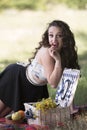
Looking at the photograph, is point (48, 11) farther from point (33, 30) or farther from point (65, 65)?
point (65, 65)

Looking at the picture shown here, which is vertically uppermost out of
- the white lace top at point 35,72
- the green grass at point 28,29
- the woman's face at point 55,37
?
the woman's face at point 55,37

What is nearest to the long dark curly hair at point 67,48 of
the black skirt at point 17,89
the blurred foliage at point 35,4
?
the black skirt at point 17,89

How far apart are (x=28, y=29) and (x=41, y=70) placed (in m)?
4.50

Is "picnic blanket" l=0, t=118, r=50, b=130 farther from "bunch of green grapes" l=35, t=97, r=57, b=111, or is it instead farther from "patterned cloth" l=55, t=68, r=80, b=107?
"patterned cloth" l=55, t=68, r=80, b=107

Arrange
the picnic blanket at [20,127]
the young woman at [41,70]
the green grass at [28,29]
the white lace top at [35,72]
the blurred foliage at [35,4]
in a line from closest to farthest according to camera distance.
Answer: the picnic blanket at [20,127] < the young woman at [41,70] < the white lace top at [35,72] < the green grass at [28,29] < the blurred foliage at [35,4]

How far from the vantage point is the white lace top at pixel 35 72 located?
4.07 metres

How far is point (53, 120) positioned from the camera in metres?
3.67

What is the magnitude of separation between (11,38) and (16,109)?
431cm

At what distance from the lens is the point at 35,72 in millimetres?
4102

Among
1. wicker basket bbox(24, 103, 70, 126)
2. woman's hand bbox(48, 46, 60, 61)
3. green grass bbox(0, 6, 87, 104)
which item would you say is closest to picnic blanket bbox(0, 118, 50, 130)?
wicker basket bbox(24, 103, 70, 126)

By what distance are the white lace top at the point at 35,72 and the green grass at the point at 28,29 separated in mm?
3274

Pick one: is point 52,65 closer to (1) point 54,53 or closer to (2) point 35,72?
(1) point 54,53

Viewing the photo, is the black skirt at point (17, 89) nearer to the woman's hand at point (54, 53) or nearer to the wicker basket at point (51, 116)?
the woman's hand at point (54, 53)

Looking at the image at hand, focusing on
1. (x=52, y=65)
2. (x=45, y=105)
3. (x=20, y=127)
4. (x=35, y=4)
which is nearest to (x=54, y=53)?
(x=52, y=65)
